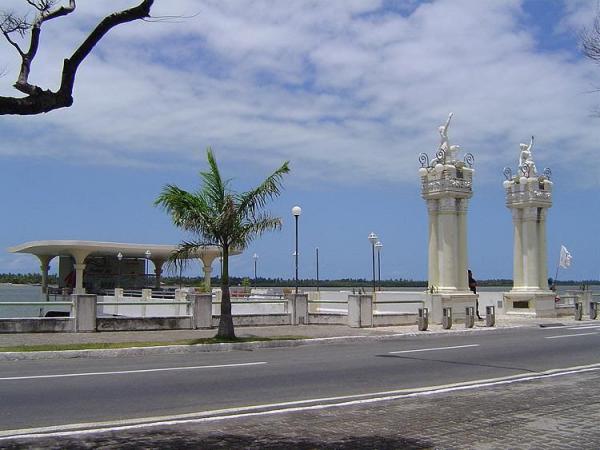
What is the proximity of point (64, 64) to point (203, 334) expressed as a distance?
51.9ft

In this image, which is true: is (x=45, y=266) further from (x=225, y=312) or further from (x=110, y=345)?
(x=110, y=345)

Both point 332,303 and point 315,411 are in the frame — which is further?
point 332,303

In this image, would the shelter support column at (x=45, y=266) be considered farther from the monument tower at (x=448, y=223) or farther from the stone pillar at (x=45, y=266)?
the monument tower at (x=448, y=223)

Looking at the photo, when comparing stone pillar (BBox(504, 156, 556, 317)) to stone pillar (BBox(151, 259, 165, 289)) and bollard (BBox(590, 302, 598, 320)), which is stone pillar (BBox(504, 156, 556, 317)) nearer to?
bollard (BBox(590, 302, 598, 320))

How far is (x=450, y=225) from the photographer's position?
2869 cm

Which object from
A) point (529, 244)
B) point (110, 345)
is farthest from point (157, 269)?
point (110, 345)

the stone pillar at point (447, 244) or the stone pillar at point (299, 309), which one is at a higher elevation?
the stone pillar at point (447, 244)

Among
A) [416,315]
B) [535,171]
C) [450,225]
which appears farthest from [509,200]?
[416,315]

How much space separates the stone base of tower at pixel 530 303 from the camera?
Result: 31578 millimetres

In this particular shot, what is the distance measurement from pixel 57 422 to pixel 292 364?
688 cm

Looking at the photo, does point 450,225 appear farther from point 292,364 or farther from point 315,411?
point 315,411

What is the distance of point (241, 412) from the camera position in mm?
9297

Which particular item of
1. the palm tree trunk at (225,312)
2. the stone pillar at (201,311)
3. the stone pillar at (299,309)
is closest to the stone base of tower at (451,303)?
the stone pillar at (299,309)

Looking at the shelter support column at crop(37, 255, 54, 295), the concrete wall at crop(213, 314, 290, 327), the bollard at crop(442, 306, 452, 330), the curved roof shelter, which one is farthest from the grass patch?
the shelter support column at crop(37, 255, 54, 295)
